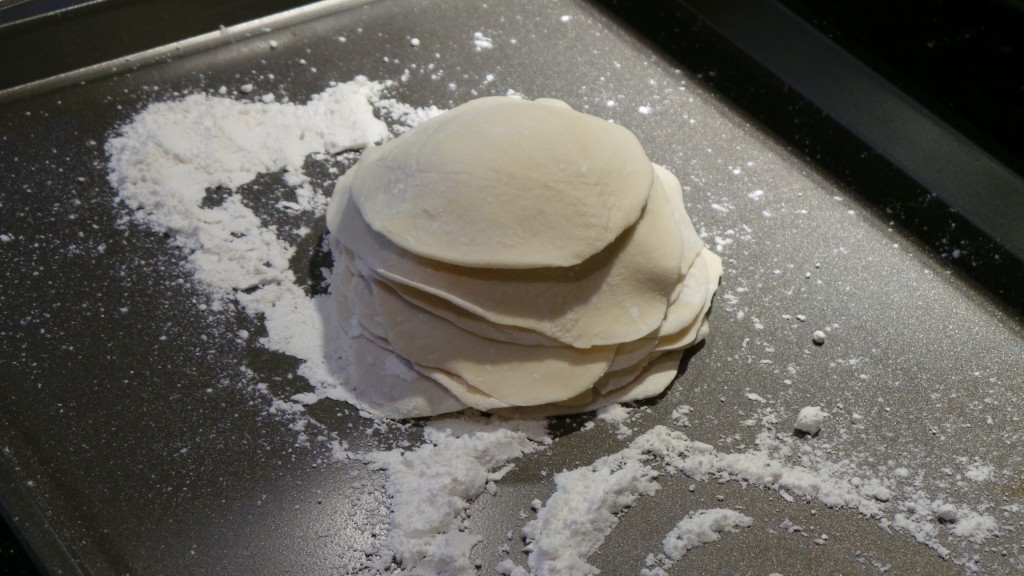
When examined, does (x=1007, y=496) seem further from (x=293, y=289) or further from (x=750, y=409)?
(x=293, y=289)

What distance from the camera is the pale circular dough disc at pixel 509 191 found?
1034 millimetres

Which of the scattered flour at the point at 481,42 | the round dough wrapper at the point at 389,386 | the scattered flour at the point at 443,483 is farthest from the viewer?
the scattered flour at the point at 481,42

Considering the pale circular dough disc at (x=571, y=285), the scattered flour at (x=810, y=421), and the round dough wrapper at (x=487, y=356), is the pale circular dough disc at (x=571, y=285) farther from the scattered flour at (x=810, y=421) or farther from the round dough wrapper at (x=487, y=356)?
the scattered flour at (x=810, y=421)

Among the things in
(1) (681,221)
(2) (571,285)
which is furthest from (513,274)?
(1) (681,221)

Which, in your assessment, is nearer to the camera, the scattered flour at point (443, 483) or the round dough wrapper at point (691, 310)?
the scattered flour at point (443, 483)

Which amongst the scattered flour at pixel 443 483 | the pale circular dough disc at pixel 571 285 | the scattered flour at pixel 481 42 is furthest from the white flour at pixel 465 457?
the scattered flour at pixel 481 42

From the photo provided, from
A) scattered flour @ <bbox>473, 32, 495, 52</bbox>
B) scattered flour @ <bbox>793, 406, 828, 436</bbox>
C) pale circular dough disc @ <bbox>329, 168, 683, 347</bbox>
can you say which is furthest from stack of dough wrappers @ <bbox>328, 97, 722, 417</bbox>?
scattered flour @ <bbox>473, 32, 495, 52</bbox>

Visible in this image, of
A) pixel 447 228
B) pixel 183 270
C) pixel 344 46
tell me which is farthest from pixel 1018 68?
pixel 183 270

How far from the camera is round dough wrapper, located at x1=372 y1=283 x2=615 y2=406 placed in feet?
3.48

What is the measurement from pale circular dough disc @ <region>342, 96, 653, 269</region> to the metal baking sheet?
0.23 m

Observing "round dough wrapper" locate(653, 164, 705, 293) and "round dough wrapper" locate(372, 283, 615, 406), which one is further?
"round dough wrapper" locate(653, 164, 705, 293)

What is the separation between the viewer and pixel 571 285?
1.07 meters

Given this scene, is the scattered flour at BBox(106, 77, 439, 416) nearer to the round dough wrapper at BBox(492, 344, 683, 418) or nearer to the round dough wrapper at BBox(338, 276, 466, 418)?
the round dough wrapper at BBox(338, 276, 466, 418)

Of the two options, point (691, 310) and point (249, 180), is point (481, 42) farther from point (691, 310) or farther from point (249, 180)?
point (691, 310)
